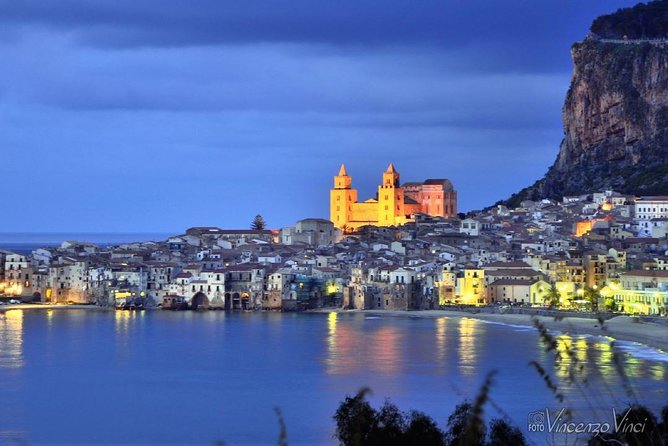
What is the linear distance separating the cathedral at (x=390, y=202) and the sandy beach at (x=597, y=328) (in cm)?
2857

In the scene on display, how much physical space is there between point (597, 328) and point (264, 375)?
10.3m

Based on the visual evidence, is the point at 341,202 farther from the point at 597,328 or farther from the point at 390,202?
the point at 597,328

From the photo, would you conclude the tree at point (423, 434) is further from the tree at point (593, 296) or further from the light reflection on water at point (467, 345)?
the light reflection on water at point (467, 345)

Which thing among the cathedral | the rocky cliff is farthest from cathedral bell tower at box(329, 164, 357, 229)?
the rocky cliff

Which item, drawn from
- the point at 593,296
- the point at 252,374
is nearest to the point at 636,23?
the point at 252,374

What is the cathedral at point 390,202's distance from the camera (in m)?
79.2

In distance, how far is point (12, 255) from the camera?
190ft

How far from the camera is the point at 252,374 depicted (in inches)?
1254

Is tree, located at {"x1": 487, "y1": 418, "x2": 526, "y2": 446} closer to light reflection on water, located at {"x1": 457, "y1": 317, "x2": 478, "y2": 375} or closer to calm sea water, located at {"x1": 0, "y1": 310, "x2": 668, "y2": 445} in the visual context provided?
calm sea water, located at {"x1": 0, "y1": 310, "x2": 668, "y2": 445}

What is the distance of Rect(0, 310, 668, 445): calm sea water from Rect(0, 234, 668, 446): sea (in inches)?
1.7

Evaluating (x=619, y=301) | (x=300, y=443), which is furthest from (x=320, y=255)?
(x=300, y=443)

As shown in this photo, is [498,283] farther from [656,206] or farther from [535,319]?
[535,319]

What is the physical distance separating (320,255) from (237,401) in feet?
106

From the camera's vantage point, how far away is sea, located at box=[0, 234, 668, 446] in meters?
22.6
